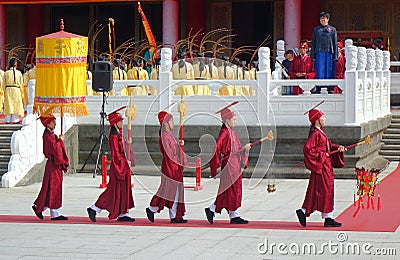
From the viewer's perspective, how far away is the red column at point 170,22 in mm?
25609

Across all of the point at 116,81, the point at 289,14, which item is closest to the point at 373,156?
the point at 116,81

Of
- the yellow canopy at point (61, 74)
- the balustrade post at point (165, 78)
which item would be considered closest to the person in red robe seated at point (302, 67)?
the balustrade post at point (165, 78)

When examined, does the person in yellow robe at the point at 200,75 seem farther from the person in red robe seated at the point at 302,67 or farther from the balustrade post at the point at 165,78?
the person in red robe seated at the point at 302,67

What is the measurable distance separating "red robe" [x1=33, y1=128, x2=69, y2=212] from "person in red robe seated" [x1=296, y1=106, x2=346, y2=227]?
303 centimetres

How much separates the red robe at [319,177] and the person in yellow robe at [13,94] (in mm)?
9551

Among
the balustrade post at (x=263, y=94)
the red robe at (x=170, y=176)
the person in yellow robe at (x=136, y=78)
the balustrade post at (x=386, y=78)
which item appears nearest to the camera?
the red robe at (x=170, y=176)

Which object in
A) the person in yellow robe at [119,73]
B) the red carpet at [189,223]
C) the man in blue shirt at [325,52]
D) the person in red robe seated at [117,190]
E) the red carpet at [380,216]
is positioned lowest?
the red carpet at [189,223]

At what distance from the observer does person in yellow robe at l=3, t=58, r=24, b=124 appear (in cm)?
1992

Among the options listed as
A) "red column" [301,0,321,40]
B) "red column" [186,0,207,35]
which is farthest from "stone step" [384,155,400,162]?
"red column" [186,0,207,35]

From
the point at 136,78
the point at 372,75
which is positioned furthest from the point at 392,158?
the point at 136,78

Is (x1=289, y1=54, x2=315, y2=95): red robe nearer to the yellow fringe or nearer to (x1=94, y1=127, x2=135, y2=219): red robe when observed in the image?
the yellow fringe

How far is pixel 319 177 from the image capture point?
11.7 m

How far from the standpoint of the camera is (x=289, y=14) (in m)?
25.0

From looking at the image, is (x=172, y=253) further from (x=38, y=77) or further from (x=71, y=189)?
(x=71, y=189)
